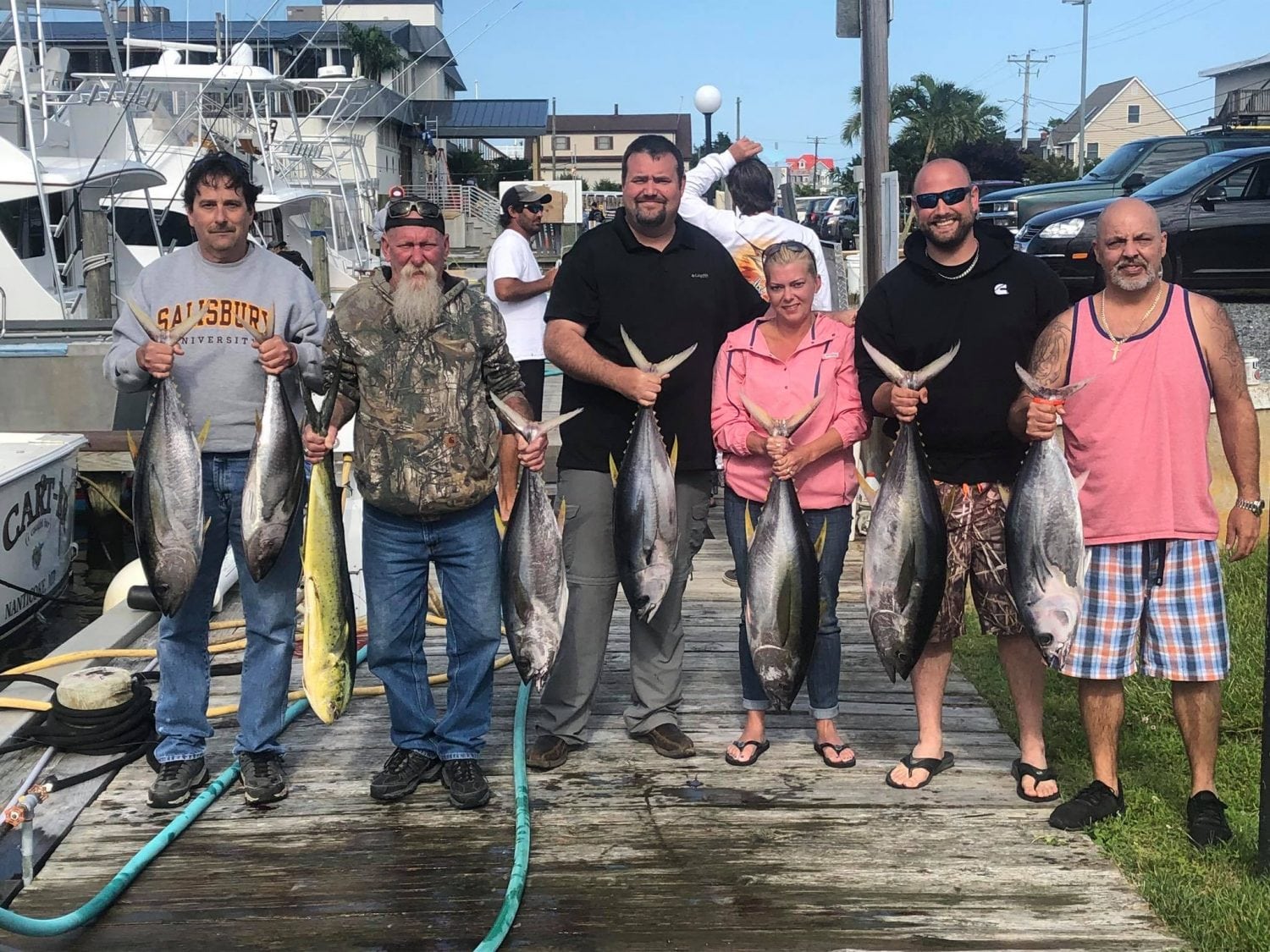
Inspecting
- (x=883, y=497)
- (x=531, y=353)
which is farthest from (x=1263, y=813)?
(x=531, y=353)

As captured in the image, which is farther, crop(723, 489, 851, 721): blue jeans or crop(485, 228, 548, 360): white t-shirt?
crop(485, 228, 548, 360): white t-shirt

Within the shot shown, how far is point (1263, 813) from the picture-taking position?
11.0 feet

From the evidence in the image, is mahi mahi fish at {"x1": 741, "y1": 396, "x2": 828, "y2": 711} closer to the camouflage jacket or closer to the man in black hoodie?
the man in black hoodie

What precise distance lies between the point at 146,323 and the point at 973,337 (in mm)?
2420

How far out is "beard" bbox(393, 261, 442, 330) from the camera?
366 centimetres

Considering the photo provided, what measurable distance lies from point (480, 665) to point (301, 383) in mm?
1050

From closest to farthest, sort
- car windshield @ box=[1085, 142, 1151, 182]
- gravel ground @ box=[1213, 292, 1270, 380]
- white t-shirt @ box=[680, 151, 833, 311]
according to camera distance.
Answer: white t-shirt @ box=[680, 151, 833, 311]
gravel ground @ box=[1213, 292, 1270, 380]
car windshield @ box=[1085, 142, 1151, 182]

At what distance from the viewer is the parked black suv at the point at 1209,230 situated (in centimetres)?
1116

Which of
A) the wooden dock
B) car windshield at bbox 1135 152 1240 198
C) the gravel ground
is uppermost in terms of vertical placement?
car windshield at bbox 1135 152 1240 198

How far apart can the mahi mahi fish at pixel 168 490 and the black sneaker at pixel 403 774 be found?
89 centimetres

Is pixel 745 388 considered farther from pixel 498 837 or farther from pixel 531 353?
pixel 531 353

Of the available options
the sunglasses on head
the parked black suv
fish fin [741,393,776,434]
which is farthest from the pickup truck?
the sunglasses on head

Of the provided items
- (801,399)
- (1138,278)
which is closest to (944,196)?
(1138,278)

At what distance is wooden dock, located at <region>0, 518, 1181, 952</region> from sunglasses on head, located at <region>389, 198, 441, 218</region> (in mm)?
1807
